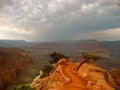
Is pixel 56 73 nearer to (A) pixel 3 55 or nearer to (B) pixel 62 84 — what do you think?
(B) pixel 62 84

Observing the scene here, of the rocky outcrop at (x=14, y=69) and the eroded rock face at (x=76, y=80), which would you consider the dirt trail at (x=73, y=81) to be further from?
the rocky outcrop at (x=14, y=69)

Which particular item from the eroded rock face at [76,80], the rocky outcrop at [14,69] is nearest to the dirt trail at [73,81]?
the eroded rock face at [76,80]

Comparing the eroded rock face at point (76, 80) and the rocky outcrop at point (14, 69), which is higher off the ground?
the eroded rock face at point (76, 80)

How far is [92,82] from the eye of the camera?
37219mm

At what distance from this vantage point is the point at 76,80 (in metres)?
39.0

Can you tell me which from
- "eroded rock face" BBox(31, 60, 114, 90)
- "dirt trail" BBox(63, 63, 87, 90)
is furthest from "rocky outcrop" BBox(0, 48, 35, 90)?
"dirt trail" BBox(63, 63, 87, 90)

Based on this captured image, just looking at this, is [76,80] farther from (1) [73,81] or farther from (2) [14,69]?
(2) [14,69]

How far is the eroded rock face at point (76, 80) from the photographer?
35513mm

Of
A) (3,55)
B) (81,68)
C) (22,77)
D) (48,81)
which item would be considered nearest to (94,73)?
(81,68)

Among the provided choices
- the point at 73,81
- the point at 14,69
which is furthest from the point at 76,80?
the point at 14,69

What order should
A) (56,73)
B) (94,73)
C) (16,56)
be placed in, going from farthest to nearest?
(16,56) < (94,73) < (56,73)

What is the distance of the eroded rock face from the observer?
35.5 metres

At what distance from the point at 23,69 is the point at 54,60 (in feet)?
410

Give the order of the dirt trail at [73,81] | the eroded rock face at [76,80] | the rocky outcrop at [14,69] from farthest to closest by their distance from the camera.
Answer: the rocky outcrop at [14,69], the dirt trail at [73,81], the eroded rock face at [76,80]
